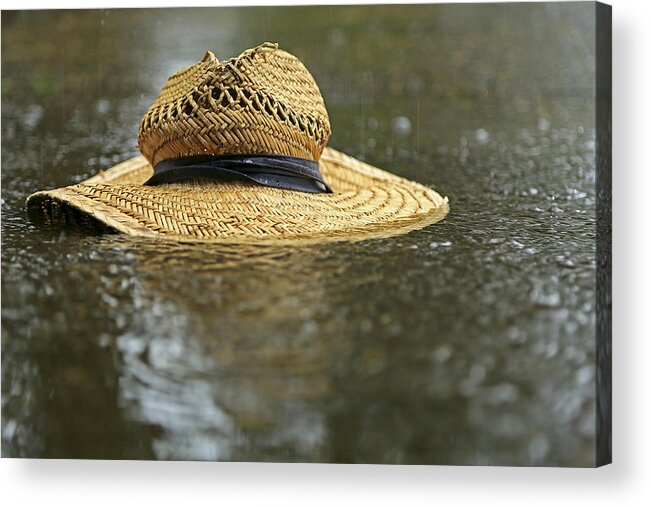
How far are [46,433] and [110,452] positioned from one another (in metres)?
0.12

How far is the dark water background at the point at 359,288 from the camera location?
1.82m

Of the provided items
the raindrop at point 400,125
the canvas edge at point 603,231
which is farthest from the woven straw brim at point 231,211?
the canvas edge at point 603,231

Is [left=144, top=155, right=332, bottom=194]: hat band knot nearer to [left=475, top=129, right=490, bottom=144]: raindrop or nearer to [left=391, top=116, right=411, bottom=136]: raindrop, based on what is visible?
[left=391, top=116, right=411, bottom=136]: raindrop

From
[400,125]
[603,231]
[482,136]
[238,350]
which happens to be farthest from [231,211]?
[603,231]

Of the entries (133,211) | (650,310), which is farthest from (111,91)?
(650,310)

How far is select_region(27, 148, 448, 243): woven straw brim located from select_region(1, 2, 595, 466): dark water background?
31mm

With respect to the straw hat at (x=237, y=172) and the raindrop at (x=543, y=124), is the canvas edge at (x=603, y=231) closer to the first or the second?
the raindrop at (x=543, y=124)

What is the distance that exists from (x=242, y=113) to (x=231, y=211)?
162 mm

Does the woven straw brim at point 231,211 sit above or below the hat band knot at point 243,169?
below

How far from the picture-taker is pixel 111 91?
196 cm

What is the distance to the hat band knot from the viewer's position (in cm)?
181

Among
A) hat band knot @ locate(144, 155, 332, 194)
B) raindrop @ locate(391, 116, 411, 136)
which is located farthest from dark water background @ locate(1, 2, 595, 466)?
hat band knot @ locate(144, 155, 332, 194)

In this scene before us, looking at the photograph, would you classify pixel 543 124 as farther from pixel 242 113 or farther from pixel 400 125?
pixel 242 113

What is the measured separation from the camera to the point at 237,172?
5.94ft
